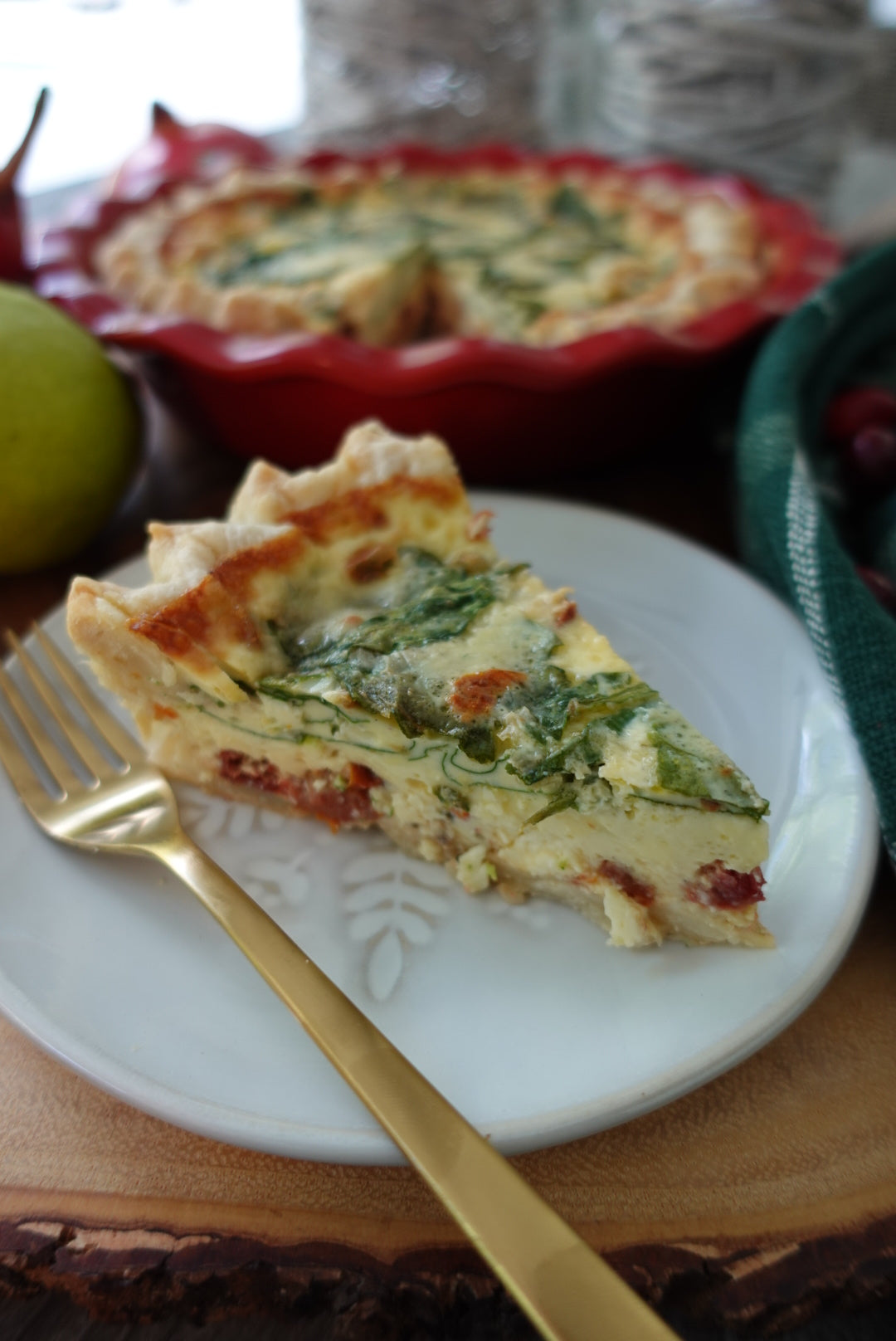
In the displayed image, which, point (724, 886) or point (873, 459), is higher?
point (873, 459)

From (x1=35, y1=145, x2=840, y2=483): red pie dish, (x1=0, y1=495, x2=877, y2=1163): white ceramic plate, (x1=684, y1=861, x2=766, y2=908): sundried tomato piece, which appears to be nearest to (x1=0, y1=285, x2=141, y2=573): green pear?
(x1=35, y1=145, x2=840, y2=483): red pie dish

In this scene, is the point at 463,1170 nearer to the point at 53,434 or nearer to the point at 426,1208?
the point at 426,1208

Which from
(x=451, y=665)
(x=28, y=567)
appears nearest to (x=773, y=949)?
(x=451, y=665)

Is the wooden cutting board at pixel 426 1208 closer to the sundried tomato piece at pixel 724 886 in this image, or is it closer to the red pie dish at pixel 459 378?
the sundried tomato piece at pixel 724 886

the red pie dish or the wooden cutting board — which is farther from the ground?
the red pie dish

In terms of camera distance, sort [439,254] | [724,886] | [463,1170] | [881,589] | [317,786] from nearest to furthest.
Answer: [463,1170] → [724,886] → [317,786] → [881,589] → [439,254]

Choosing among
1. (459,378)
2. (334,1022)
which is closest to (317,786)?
(334,1022)

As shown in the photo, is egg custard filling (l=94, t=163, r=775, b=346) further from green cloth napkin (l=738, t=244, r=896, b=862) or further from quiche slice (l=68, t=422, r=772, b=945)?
quiche slice (l=68, t=422, r=772, b=945)

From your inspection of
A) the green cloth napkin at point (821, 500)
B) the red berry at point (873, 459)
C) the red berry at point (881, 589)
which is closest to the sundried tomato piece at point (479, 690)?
the green cloth napkin at point (821, 500)
